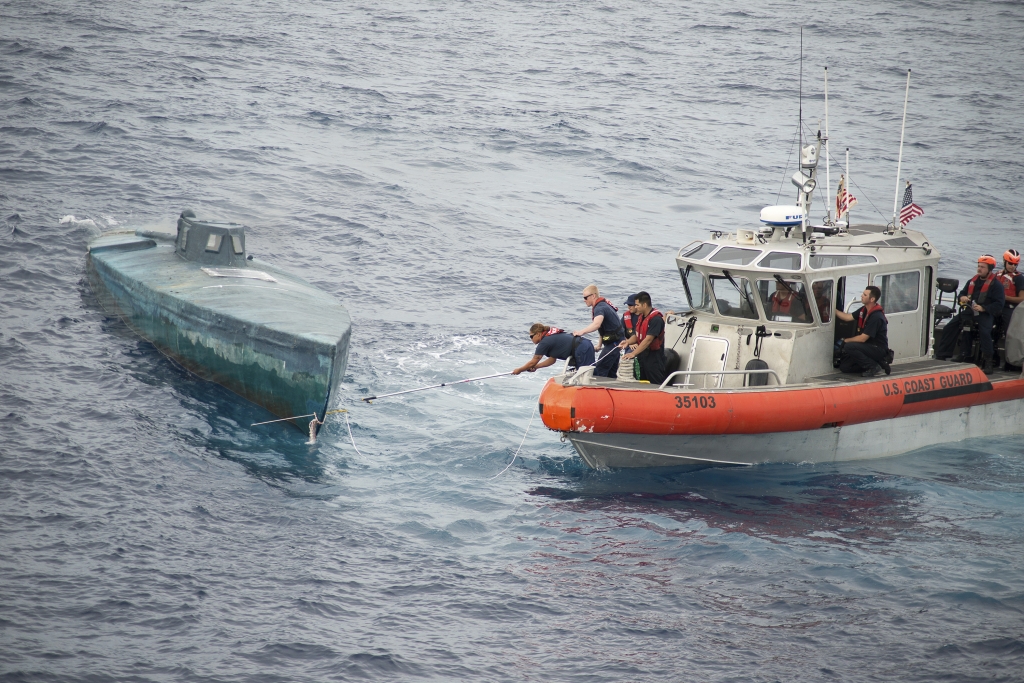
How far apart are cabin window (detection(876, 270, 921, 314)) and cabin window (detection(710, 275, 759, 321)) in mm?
2130

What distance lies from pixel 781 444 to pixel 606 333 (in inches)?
123

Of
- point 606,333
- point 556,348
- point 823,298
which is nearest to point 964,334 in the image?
point 823,298

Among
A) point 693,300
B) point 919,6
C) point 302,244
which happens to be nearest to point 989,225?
point 693,300

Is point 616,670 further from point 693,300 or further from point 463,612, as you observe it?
point 693,300

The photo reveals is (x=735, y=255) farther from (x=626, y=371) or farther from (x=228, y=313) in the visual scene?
(x=228, y=313)

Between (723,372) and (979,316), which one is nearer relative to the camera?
(723,372)

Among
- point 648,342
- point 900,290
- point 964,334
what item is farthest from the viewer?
point 964,334

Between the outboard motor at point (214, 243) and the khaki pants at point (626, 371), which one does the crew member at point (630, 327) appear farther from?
the outboard motor at point (214, 243)

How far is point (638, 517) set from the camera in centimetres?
1305

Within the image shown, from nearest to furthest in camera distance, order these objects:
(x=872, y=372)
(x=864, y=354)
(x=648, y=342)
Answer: (x=648, y=342), (x=864, y=354), (x=872, y=372)

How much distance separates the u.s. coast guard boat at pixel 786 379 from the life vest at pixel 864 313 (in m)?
0.21

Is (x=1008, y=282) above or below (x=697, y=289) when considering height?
above

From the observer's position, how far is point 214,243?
67.6 ft

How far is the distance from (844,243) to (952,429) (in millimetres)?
3571
